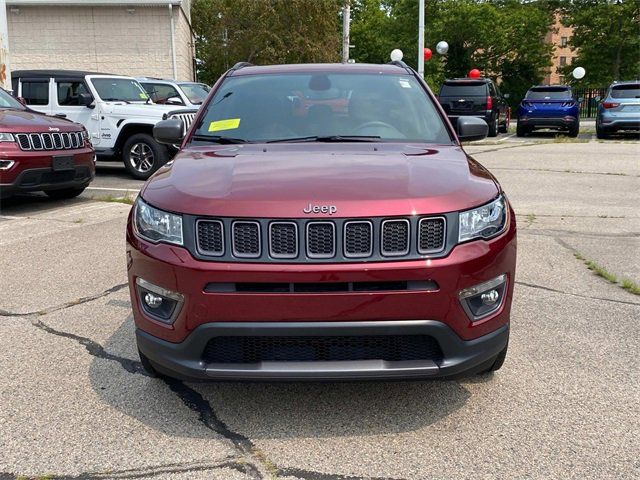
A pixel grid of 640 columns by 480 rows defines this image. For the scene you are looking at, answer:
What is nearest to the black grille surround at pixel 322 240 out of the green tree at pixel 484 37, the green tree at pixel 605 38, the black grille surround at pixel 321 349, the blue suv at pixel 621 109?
the black grille surround at pixel 321 349

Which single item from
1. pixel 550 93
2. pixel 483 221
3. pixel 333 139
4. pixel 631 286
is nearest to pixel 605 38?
pixel 550 93

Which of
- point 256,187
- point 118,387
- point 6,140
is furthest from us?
point 6,140

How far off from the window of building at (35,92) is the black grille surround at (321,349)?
10518mm

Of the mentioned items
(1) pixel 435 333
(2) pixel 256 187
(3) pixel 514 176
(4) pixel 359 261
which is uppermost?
(2) pixel 256 187

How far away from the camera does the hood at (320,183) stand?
271 centimetres

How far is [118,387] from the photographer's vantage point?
338 cm

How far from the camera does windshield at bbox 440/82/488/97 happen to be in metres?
19.1

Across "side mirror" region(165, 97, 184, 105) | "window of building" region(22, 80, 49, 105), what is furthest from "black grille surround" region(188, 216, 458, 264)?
"side mirror" region(165, 97, 184, 105)

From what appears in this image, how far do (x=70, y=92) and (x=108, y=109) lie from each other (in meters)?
0.97

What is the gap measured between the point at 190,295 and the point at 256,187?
1.81 ft

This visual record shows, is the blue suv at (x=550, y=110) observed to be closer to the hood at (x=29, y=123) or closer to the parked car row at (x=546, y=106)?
the parked car row at (x=546, y=106)

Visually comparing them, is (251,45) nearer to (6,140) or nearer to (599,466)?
(6,140)

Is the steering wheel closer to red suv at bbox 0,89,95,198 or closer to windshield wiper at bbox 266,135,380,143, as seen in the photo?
windshield wiper at bbox 266,135,380,143

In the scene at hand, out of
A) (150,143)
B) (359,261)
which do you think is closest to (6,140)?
(150,143)
